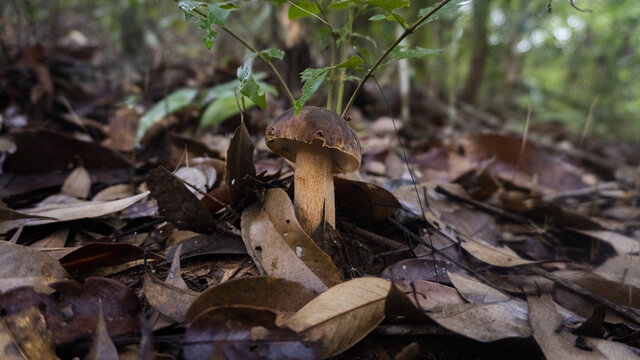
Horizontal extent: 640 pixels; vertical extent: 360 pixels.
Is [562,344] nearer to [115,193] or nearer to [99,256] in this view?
[99,256]

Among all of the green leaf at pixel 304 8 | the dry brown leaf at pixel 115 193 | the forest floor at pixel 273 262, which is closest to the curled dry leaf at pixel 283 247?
the forest floor at pixel 273 262

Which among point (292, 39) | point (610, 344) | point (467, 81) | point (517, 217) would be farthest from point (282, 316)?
point (467, 81)

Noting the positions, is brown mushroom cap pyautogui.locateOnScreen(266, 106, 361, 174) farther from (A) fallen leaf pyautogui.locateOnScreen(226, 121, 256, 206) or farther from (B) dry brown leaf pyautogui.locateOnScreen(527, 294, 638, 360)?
(B) dry brown leaf pyautogui.locateOnScreen(527, 294, 638, 360)

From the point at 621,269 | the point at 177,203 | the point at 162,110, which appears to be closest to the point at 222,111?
the point at 162,110

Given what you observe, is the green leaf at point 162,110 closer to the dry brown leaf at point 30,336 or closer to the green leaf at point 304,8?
the green leaf at point 304,8

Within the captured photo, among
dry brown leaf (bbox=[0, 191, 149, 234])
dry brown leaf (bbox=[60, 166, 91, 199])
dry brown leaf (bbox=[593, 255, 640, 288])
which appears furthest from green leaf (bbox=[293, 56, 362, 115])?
dry brown leaf (bbox=[593, 255, 640, 288])

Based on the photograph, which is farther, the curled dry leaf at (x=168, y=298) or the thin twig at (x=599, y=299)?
the thin twig at (x=599, y=299)
